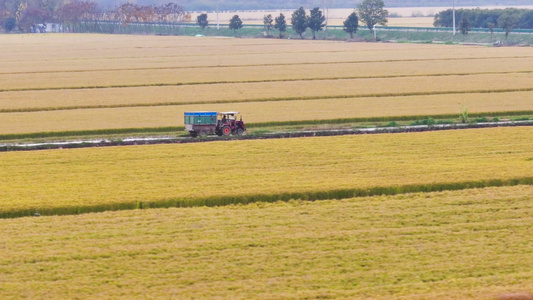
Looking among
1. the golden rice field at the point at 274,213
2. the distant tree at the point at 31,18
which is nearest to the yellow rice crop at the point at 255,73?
the golden rice field at the point at 274,213

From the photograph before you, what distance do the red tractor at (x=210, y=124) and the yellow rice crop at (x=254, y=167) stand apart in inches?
97.6

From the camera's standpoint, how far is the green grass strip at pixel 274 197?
882 inches

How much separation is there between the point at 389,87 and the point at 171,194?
3431 cm

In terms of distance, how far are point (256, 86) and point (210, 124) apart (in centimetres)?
2251

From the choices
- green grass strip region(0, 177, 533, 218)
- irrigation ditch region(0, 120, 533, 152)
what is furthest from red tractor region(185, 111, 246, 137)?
green grass strip region(0, 177, 533, 218)

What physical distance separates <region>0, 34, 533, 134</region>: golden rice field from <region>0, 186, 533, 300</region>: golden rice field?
1828 cm

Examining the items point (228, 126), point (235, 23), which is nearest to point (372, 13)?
point (235, 23)

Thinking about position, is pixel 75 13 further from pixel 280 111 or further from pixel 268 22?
pixel 280 111

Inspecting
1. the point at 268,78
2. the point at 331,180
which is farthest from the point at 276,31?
the point at 331,180

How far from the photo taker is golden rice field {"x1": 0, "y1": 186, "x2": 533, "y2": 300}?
647 inches

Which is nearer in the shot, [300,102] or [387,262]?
[387,262]

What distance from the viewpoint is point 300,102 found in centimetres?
4828

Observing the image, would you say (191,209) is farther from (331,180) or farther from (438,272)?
(438,272)

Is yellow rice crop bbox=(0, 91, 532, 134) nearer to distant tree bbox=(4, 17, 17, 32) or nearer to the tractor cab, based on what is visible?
the tractor cab
